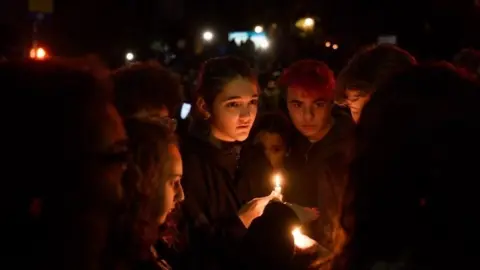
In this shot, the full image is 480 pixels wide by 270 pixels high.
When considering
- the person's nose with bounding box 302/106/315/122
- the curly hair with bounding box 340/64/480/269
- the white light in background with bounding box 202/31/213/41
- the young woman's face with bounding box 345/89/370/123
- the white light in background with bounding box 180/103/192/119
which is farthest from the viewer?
the white light in background with bounding box 202/31/213/41

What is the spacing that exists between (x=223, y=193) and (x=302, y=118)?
0.78m

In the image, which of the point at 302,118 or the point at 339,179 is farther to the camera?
the point at 302,118

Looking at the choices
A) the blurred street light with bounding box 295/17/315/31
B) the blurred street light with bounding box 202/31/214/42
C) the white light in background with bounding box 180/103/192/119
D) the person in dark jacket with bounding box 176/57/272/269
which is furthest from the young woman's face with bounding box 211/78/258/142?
the blurred street light with bounding box 202/31/214/42

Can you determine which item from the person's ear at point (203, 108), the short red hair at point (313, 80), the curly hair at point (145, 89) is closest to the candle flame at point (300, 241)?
the curly hair at point (145, 89)

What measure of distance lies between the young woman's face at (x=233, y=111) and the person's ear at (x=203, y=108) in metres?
0.05

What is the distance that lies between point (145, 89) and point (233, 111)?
53 centimetres

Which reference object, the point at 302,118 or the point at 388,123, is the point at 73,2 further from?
the point at 388,123

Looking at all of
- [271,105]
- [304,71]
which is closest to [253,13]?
[271,105]

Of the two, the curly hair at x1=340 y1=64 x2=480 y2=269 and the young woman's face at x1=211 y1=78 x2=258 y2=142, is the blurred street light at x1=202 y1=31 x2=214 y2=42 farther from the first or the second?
the curly hair at x1=340 y1=64 x2=480 y2=269

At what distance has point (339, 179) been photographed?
3.59 m

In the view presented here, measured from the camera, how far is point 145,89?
380 centimetres

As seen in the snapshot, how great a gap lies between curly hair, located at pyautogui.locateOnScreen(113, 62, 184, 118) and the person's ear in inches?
4.7

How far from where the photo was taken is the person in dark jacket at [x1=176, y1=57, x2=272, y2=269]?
3.58m

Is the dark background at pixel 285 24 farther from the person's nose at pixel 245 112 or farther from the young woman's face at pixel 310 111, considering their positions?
the person's nose at pixel 245 112
